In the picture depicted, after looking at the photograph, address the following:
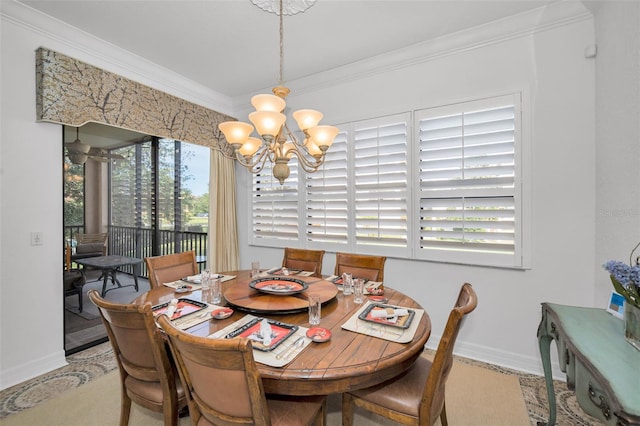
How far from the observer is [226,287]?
214 cm

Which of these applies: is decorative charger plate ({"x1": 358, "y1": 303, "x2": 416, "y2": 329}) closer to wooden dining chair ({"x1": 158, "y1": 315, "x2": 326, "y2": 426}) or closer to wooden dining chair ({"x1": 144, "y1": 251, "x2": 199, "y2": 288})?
wooden dining chair ({"x1": 158, "y1": 315, "x2": 326, "y2": 426})

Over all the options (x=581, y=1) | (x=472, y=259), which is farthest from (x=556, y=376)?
(x=581, y=1)

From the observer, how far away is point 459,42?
Answer: 8.56 feet

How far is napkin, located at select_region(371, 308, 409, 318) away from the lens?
1507 millimetres

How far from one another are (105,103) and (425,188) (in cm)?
315

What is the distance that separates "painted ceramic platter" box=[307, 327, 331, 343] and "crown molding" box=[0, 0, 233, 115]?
10.4 ft

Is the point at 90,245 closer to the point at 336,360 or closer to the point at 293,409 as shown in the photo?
the point at 293,409

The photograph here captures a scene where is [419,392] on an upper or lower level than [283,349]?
lower

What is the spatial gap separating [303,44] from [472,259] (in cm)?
258

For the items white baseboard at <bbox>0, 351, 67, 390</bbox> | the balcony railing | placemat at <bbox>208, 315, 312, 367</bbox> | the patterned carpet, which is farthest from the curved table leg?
the balcony railing

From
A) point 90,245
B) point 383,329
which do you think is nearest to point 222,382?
point 383,329

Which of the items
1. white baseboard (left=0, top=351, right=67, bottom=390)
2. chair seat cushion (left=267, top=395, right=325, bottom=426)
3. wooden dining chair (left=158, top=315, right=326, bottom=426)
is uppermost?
wooden dining chair (left=158, top=315, right=326, bottom=426)

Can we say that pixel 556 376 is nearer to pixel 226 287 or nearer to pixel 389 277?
pixel 389 277

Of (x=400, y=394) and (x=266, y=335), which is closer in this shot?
(x=266, y=335)
